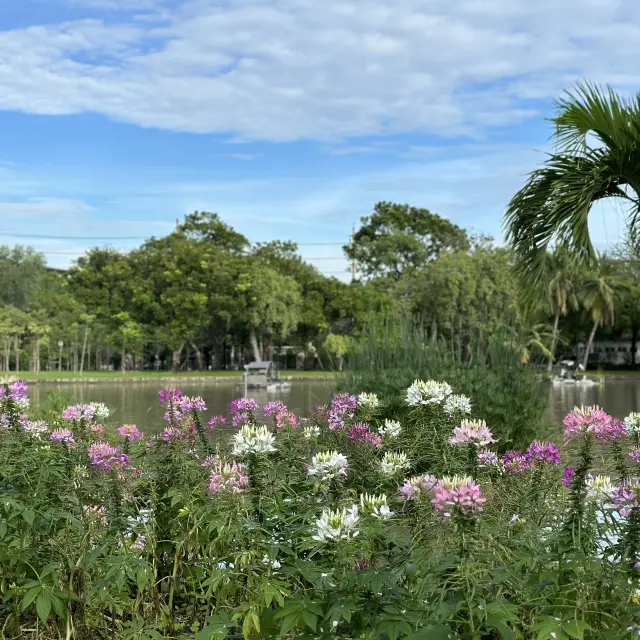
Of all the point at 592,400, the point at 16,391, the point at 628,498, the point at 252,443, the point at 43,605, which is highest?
the point at 16,391

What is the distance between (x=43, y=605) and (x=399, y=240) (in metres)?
46.1

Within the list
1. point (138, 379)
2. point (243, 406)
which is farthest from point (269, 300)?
point (243, 406)

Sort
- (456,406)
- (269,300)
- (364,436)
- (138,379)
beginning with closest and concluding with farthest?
(456,406) < (364,436) < (138,379) < (269,300)

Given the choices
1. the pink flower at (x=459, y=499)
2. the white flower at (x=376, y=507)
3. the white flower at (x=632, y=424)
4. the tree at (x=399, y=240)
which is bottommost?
the white flower at (x=376, y=507)

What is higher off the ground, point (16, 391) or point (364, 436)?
point (16, 391)

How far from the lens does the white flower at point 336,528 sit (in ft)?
6.02

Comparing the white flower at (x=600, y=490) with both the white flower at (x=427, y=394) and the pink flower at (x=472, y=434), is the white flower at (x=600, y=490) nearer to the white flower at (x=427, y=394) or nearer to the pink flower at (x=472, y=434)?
the pink flower at (x=472, y=434)

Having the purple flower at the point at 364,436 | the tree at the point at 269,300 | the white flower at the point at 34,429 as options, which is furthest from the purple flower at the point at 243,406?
the tree at the point at 269,300

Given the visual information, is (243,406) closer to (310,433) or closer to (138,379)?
(310,433)

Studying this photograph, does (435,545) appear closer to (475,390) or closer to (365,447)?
(365,447)

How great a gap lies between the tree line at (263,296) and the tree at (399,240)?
97 mm

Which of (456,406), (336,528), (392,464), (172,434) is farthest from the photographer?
(456,406)

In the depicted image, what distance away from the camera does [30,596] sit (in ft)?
7.03

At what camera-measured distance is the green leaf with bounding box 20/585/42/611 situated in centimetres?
212
